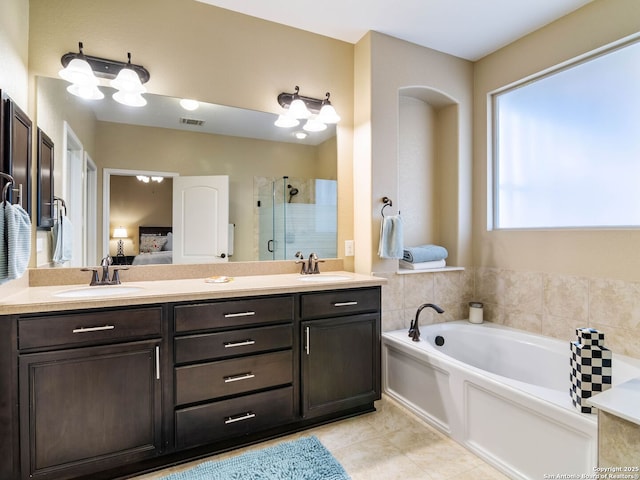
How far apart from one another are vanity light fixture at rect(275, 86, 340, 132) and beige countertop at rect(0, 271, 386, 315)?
47.0 inches

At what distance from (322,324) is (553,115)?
2.32m

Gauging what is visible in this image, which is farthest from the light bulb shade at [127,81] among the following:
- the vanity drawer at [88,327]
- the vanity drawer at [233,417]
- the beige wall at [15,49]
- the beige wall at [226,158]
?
the vanity drawer at [233,417]

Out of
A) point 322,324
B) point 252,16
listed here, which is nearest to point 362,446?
point 322,324

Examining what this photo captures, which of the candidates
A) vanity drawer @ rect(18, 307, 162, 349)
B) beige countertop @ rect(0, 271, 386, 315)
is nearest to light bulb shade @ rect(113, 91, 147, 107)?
beige countertop @ rect(0, 271, 386, 315)

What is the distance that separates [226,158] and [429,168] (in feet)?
6.10

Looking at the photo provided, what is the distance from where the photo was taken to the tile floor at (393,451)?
1703 mm

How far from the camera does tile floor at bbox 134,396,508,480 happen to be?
1703mm

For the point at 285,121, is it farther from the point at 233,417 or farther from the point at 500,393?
the point at 500,393

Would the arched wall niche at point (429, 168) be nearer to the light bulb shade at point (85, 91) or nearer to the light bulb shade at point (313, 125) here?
the light bulb shade at point (313, 125)

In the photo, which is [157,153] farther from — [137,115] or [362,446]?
[362,446]

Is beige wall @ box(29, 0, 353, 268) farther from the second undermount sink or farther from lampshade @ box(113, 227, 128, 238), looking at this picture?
lampshade @ box(113, 227, 128, 238)

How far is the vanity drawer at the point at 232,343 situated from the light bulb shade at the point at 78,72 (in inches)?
61.7

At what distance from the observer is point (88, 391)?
1.53m

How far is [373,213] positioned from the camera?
8.39ft
